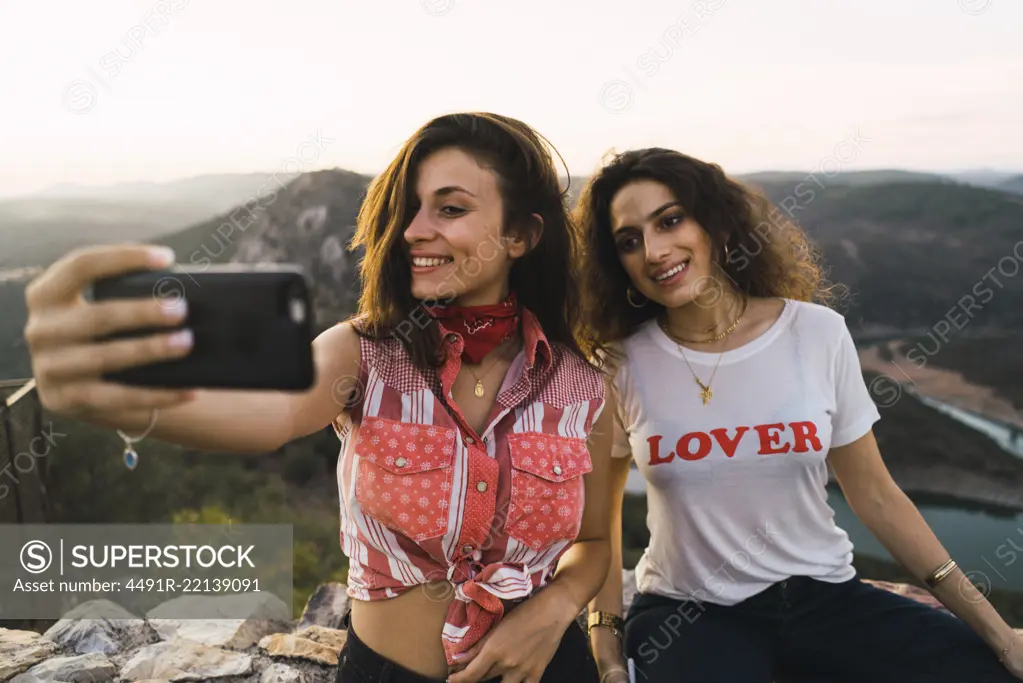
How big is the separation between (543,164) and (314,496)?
140 inches

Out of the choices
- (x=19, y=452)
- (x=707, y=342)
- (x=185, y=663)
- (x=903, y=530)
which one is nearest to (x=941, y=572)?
(x=903, y=530)

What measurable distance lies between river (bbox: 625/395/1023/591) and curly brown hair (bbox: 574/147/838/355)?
1740mm

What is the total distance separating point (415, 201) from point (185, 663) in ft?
4.94

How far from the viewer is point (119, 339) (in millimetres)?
921

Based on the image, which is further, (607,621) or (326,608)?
(326,608)

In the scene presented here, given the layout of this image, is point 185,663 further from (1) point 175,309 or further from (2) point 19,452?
(1) point 175,309

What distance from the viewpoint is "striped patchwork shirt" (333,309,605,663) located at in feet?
5.16

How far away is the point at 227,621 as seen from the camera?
2.68 meters

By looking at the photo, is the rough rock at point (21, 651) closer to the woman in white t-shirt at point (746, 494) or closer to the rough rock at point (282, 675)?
the rough rock at point (282, 675)

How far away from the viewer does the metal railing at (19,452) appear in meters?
3.30

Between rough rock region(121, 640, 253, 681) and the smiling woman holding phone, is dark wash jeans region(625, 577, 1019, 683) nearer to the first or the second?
the smiling woman holding phone

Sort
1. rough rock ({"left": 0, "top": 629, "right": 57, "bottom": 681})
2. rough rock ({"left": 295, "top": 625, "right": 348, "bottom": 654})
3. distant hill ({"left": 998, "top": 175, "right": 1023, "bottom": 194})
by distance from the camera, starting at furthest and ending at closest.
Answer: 1. distant hill ({"left": 998, "top": 175, "right": 1023, "bottom": 194})
2. rough rock ({"left": 295, "top": 625, "right": 348, "bottom": 654})
3. rough rock ({"left": 0, "top": 629, "right": 57, "bottom": 681})

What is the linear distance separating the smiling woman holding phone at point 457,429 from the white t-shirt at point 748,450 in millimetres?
262

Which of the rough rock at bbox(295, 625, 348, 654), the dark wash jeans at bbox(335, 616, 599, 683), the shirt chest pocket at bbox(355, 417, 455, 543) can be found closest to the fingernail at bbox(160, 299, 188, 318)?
the shirt chest pocket at bbox(355, 417, 455, 543)
